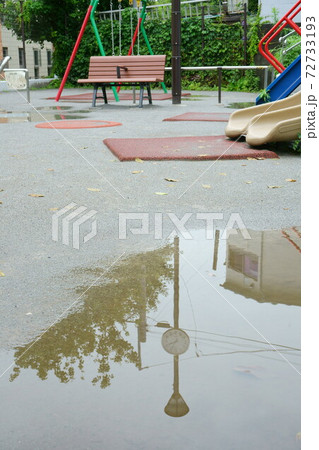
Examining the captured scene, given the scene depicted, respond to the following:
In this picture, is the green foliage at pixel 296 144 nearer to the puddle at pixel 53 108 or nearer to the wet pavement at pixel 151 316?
the wet pavement at pixel 151 316

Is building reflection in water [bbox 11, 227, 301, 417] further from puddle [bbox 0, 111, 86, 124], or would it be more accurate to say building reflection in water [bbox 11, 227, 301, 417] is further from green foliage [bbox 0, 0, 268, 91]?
green foliage [bbox 0, 0, 268, 91]

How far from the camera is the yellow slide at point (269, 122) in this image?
649cm

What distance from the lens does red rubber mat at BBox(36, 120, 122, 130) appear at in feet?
30.0

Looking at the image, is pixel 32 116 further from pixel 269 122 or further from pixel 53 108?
pixel 269 122

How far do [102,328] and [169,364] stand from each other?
40 centimetres

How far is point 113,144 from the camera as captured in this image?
7.05m

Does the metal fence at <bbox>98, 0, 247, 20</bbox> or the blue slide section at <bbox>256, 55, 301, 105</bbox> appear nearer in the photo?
the blue slide section at <bbox>256, 55, 301, 105</bbox>

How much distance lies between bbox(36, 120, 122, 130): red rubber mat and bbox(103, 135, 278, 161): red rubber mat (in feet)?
6.16

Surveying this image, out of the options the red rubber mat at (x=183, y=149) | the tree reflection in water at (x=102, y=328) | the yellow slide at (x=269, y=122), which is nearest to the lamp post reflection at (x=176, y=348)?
the tree reflection in water at (x=102, y=328)

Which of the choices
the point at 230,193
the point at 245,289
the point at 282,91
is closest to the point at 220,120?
the point at 282,91

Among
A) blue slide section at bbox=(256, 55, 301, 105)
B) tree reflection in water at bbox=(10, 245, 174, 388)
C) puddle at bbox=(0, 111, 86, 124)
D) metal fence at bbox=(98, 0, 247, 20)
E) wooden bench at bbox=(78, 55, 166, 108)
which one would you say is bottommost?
tree reflection in water at bbox=(10, 245, 174, 388)

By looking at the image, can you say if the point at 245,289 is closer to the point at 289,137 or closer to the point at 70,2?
the point at 289,137

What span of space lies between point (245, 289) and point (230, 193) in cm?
210

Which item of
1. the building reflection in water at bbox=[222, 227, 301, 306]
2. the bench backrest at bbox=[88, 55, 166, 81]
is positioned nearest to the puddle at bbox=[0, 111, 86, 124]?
the bench backrest at bbox=[88, 55, 166, 81]
